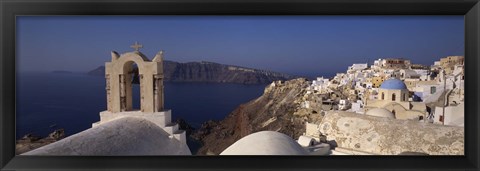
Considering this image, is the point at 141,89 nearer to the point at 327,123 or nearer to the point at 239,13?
the point at 239,13

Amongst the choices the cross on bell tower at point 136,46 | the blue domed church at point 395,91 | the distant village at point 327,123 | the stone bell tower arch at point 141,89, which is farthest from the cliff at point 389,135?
the blue domed church at point 395,91

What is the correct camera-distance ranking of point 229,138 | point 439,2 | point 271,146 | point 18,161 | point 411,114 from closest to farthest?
point 439,2 < point 18,161 < point 271,146 < point 411,114 < point 229,138

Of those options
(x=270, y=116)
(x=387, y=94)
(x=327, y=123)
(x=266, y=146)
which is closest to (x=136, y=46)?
(x=266, y=146)

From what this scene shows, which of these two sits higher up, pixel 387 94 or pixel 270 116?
pixel 387 94

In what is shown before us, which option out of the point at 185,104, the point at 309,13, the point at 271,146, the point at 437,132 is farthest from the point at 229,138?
the point at 309,13

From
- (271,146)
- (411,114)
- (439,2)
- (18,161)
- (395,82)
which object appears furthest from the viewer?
(395,82)

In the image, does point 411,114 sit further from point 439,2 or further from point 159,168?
point 159,168

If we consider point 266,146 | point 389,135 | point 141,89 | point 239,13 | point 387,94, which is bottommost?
point 389,135
